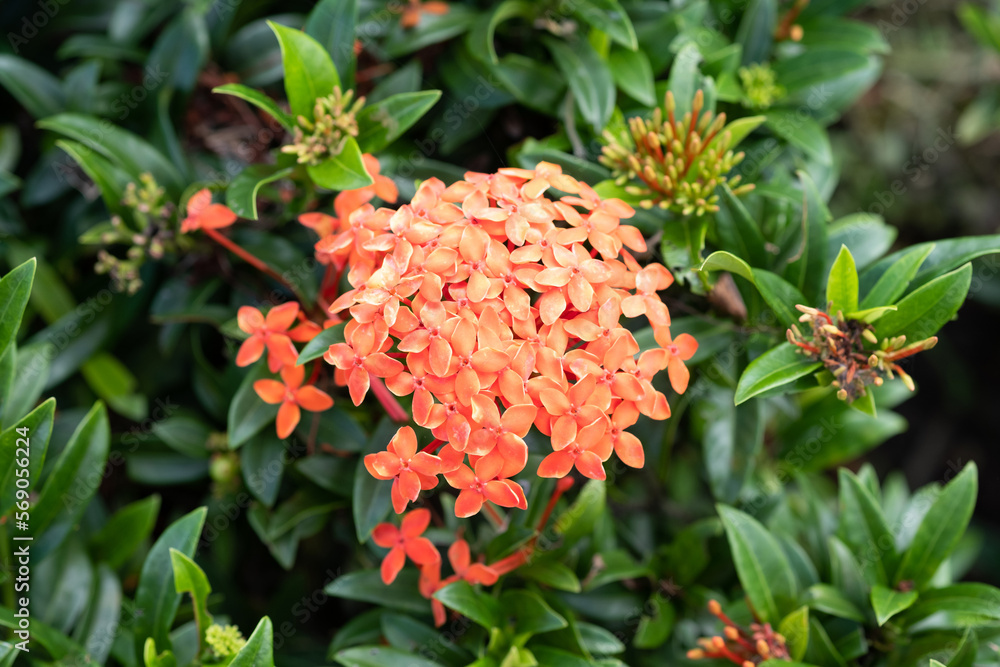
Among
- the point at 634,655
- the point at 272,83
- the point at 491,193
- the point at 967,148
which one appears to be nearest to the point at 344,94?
the point at 272,83

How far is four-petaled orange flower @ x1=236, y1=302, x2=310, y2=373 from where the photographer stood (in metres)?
1.79

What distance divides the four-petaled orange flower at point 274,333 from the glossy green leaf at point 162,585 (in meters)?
0.47

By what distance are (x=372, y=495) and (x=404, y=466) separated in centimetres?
46

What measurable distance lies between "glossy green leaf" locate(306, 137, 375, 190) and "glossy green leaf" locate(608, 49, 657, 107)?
2.77ft

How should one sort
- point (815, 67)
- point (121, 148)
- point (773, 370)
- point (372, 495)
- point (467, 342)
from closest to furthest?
point (467, 342) < point (773, 370) < point (372, 495) < point (121, 148) < point (815, 67)

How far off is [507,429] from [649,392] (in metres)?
0.34

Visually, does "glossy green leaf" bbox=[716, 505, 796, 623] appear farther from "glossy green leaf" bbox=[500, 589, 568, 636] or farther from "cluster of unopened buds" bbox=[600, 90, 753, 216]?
"cluster of unopened buds" bbox=[600, 90, 753, 216]

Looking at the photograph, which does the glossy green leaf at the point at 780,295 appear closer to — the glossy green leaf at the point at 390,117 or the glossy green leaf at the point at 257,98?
the glossy green leaf at the point at 390,117

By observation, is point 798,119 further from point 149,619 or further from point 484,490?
point 149,619

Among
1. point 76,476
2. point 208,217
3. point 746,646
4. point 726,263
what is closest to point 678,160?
point 726,263

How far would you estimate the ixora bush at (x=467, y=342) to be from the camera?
159 cm

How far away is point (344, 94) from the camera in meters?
2.19

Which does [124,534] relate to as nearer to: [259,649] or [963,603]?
[259,649]

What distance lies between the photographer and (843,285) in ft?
5.91
